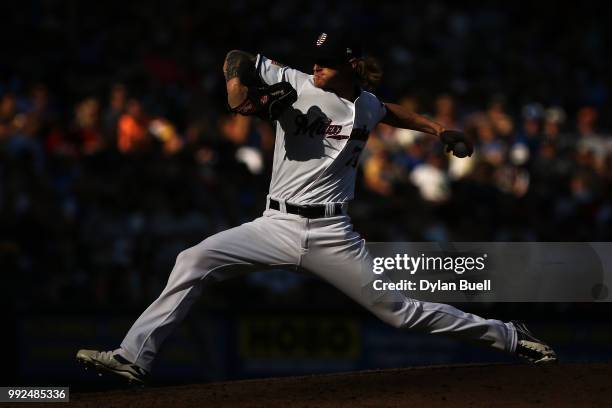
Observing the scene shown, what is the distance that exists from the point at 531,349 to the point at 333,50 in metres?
2.16

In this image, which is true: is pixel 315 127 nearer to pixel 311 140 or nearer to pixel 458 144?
pixel 311 140

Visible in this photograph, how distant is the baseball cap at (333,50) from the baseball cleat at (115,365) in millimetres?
2006

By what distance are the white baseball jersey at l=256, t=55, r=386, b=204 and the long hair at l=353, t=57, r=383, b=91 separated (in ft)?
0.53

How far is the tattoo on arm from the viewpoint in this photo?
624cm

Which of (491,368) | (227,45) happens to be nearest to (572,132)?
(227,45)

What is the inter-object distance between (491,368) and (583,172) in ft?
18.9

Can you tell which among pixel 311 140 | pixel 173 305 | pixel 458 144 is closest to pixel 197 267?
pixel 173 305

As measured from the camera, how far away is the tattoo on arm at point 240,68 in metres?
6.24

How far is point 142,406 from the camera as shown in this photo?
679cm

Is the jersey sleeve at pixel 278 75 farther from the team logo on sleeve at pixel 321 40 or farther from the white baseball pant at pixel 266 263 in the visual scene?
the white baseball pant at pixel 266 263

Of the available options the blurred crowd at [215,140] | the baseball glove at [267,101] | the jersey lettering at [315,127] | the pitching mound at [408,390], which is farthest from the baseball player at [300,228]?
the blurred crowd at [215,140]

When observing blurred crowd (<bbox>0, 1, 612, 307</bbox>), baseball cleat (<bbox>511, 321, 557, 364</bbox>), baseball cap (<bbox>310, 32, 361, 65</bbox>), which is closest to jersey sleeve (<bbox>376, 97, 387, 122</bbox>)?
baseball cap (<bbox>310, 32, 361, 65</bbox>)

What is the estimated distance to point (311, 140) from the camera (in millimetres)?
6359

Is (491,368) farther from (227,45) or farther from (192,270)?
(227,45)
